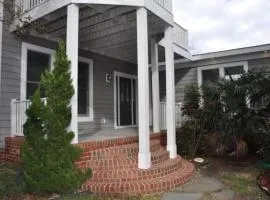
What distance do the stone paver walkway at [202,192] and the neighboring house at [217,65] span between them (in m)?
4.53

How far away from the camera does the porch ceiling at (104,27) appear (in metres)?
5.79

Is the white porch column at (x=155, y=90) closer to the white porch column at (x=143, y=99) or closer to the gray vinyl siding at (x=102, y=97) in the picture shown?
the white porch column at (x=143, y=99)

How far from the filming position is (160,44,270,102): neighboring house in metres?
9.02

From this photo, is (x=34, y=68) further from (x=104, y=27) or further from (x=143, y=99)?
(x=143, y=99)

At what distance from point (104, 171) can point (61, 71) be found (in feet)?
6.09

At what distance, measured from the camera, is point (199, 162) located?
6797 mm

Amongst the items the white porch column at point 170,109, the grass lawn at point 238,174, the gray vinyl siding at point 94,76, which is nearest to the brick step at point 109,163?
the white porch column at point 170,109

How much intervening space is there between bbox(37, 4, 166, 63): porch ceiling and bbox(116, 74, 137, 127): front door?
1627 mm

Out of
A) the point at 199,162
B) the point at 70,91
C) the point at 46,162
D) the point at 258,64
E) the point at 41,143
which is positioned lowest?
the point at 199,162

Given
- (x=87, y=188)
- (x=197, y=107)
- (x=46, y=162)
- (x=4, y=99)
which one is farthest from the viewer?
(x=197, y=107)

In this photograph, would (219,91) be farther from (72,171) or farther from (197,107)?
(72,171)

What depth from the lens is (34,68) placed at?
23.2 ft

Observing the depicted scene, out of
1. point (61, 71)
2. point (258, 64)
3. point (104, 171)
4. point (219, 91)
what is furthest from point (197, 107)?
point (61, 71)

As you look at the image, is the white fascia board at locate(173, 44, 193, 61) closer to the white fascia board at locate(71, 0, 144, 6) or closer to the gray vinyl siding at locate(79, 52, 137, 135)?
the gray vinyl siding at locate(79, 52, 137, 135)
